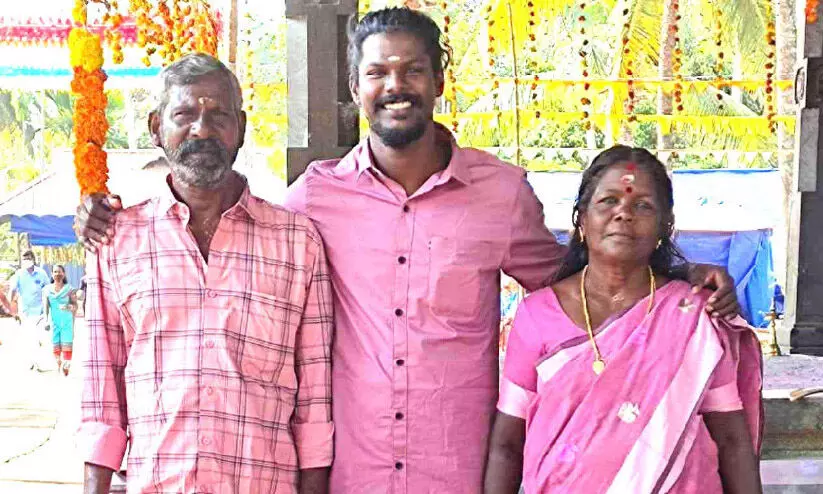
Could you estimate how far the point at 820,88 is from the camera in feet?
17.0

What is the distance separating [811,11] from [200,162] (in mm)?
3962

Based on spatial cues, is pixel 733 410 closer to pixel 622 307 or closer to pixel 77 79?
pixel 622 307

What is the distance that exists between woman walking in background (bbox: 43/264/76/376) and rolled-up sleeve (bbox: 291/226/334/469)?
10431mm

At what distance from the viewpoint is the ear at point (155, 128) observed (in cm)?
239

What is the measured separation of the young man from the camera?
2.48 metres

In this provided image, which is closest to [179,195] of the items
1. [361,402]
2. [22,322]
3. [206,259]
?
[206,259]

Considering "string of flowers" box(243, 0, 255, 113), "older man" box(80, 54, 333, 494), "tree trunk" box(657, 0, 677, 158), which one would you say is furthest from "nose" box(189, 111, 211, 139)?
"tree trunk" box(657, 0, 677, 158)

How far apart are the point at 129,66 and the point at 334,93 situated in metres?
10.5

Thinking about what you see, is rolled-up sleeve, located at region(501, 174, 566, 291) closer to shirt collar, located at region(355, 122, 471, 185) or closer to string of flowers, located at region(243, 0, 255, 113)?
shirt collar, located at region(355, 122, 471, 185)

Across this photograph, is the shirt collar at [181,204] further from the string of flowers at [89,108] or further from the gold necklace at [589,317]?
the gold necklace at [589,317]

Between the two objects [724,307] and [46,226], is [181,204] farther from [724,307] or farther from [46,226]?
[46,226]

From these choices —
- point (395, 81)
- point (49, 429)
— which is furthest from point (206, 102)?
point (49, 429)

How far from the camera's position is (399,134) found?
2.50m

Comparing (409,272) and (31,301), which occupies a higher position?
(409,272)
